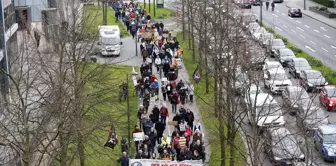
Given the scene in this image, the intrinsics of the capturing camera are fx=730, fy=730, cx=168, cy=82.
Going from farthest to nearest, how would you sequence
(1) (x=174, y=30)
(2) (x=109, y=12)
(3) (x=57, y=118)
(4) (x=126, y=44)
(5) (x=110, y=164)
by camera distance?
1. (2) (x=109, y=12)
2. (1) (x=174, y=30)
3. (4) (x=126, y=44)
4. (5) (x=110, y=164)
5. (3) (x=57, y=118)

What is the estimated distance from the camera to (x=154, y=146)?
33.6 m

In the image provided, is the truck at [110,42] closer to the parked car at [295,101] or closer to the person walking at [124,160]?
the parked car at [295,101]

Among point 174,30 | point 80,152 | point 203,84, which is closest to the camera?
point 80,152

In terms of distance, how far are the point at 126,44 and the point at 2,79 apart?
26211 mm

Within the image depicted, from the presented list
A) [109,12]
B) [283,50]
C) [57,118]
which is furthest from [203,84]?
[109,12]

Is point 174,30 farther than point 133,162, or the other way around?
point 174,30

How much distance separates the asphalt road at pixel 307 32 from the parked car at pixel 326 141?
20301 millimetres

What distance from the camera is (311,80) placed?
45781mm

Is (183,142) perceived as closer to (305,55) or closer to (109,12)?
(305,55)

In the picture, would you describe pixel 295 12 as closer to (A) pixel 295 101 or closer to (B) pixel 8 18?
(B) pixel 8 18

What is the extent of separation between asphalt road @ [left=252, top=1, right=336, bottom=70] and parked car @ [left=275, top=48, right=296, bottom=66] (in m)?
2.74

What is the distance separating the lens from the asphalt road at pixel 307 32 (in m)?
59.3

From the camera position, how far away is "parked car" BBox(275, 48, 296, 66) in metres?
53.7

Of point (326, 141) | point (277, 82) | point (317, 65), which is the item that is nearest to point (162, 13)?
point (317, 65)
